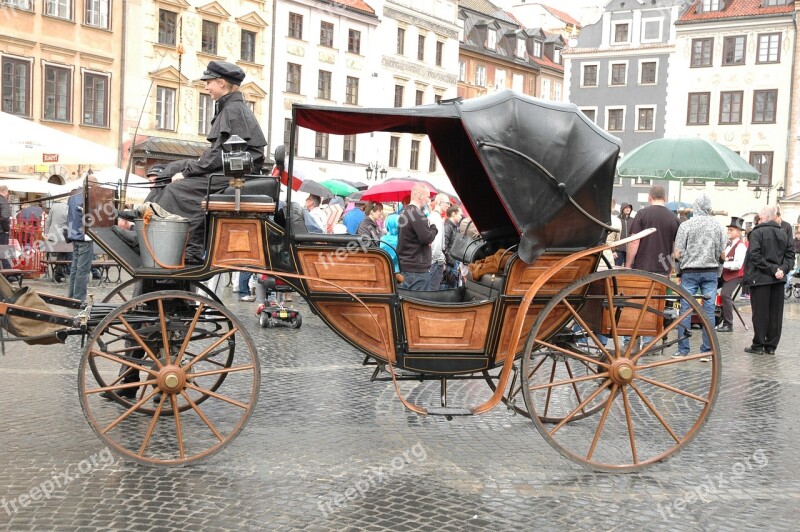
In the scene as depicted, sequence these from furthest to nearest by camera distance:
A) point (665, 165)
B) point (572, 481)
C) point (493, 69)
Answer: point (493, 69)
point (665, 165)
point (572, 481)

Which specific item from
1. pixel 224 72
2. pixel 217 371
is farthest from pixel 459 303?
pixel 224 72

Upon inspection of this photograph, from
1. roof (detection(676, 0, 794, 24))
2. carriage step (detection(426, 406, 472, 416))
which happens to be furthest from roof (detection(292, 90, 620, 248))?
roof (detection(676, 0, 794, 24))

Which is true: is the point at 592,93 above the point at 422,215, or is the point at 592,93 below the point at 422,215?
above

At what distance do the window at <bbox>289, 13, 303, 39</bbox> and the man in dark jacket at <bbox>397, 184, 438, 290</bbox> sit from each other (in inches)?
1248

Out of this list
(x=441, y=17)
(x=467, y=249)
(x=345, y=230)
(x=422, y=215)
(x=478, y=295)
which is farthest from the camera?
(x=441, y=17)

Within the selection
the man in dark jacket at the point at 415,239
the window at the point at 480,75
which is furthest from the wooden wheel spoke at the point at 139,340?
the window at the point at 480,75

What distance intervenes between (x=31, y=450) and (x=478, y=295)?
2.99m

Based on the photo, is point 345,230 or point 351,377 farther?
point 345,230

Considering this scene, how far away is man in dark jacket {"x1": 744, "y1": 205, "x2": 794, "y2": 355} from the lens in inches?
430

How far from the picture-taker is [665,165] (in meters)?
14.0

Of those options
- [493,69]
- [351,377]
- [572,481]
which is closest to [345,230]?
[351,377]

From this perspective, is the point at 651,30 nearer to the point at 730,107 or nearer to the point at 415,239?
the point at 730,107

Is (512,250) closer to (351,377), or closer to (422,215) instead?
(351,377)

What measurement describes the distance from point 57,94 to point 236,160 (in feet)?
93.8
